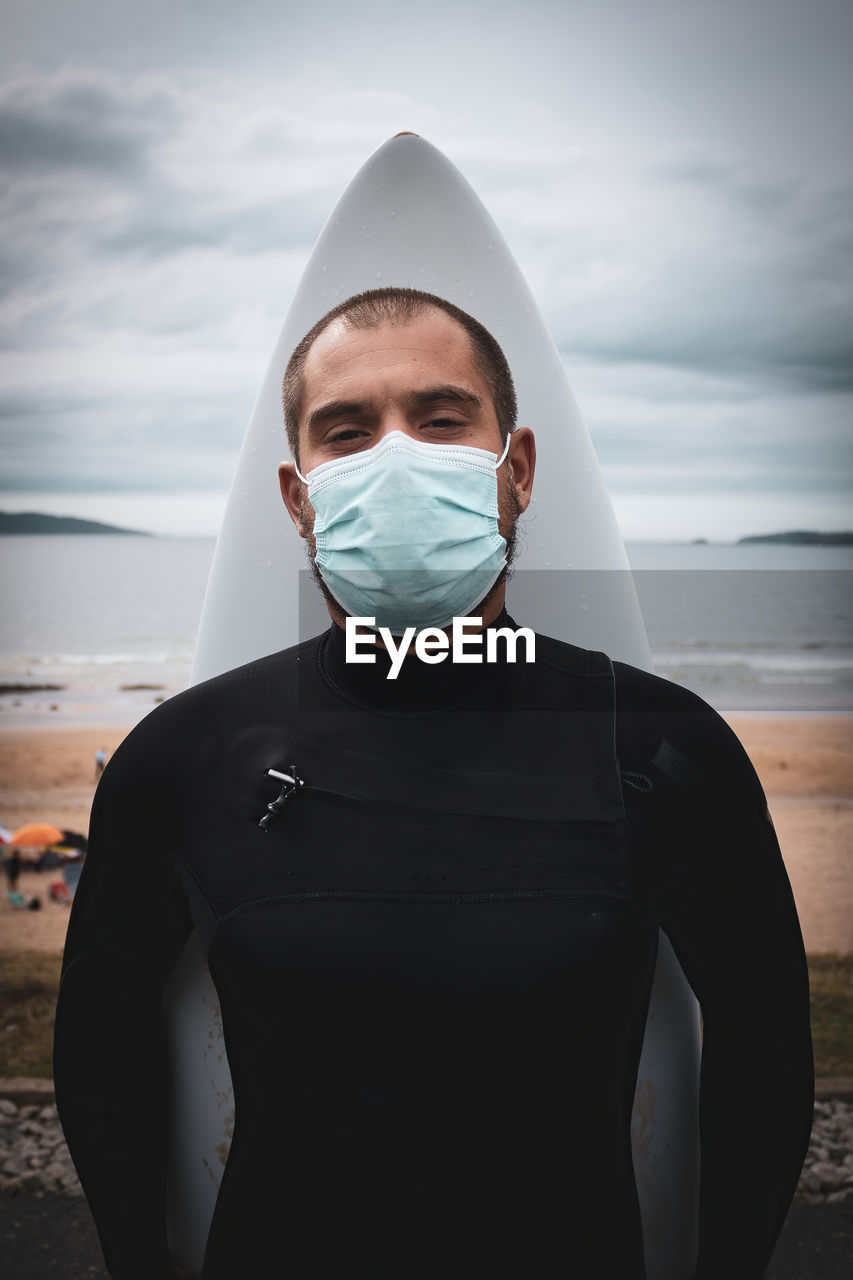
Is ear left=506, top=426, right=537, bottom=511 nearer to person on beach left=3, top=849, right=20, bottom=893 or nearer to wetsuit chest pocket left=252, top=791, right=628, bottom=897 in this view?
wetsuit chest pocket left=252, top=791, right=628, bottom=897

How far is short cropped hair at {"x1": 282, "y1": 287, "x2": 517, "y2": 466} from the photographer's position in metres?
1.41

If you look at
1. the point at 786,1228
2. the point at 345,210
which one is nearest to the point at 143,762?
the point at 345,210

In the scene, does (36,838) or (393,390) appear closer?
(393,390)

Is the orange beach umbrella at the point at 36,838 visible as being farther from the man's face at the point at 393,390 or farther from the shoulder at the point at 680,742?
the shoulder at the point at 680,742

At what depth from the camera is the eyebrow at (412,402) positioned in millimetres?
1393

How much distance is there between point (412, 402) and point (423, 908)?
84 cm

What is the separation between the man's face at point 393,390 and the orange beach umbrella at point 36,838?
6.96 metres

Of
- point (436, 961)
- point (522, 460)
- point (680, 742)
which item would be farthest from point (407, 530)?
point (436, 961)

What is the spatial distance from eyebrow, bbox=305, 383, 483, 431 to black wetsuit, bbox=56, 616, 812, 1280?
0.39 m

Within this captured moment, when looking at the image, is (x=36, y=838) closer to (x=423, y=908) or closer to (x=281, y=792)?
(x=281, y=792)

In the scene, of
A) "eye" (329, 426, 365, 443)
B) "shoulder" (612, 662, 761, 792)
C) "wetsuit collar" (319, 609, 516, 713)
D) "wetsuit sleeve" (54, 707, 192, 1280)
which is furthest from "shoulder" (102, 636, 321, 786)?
"shoulder" (612, 662, 761, 792)

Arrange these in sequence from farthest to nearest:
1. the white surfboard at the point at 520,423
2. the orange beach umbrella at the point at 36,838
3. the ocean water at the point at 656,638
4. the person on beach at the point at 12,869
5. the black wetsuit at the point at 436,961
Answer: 1. the ocean water at the point at 656,638
2. the orange beach umbrella at the point at 36,838
3. the person on beach at the point at 12,869
4. the white surfboard at the point at 520,423
5. the black wetsuit at the point at 436,961

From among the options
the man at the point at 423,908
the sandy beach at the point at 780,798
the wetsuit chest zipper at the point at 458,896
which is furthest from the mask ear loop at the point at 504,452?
the sandy beach at the point at 780,798

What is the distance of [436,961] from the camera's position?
1.22 meters
